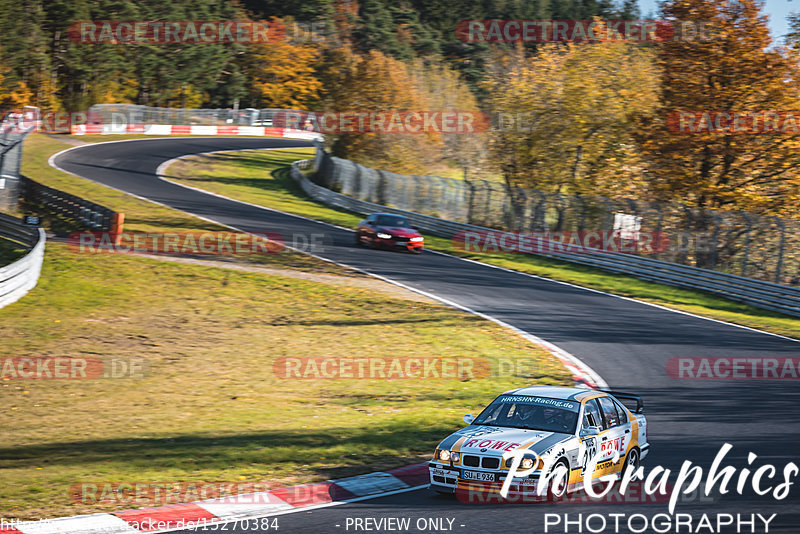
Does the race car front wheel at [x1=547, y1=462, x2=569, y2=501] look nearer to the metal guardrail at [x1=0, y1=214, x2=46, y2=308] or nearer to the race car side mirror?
the race car side mirror

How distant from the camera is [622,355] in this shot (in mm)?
19094

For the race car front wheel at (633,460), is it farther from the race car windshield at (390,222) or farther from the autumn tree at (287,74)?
the autumn tree at (287,74)

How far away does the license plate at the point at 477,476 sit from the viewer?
30.7ft

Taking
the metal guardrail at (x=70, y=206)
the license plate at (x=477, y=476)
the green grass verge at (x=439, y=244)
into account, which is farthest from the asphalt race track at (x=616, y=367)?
the metal guardrail at (x=70, y=206)

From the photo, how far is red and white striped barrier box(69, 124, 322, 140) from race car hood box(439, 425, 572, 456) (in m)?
53.6

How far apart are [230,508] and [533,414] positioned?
399cm

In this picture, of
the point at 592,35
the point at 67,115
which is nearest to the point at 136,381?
the point at 592,35

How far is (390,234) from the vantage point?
3177 centimetres

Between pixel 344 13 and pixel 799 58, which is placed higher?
pixel 344 13

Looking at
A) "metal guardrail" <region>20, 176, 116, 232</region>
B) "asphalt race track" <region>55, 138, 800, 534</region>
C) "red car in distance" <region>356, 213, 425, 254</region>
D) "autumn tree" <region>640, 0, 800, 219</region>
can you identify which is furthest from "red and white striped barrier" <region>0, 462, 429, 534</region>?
"autumn tree" <region>640, 0, 800, 219</region>

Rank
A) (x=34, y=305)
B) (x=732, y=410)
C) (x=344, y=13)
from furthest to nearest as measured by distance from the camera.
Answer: (x=344, y=13) < (x=34, y=305) < (x=732, y=410)

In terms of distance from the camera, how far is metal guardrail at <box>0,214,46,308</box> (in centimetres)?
2075

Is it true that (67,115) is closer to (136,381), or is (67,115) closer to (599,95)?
(599,95)

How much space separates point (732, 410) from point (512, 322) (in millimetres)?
7975
